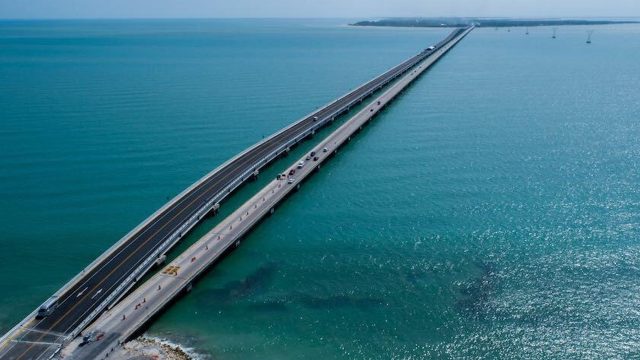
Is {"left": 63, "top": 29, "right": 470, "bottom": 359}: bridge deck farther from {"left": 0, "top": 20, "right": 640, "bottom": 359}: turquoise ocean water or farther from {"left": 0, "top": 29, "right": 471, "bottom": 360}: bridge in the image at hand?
{"left": 0, "top": 20, "right": 640, "bottom": 359}: turquoise ocean water

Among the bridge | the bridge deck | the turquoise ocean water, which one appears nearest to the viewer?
the bridge

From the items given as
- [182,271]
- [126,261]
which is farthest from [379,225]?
[126,261]

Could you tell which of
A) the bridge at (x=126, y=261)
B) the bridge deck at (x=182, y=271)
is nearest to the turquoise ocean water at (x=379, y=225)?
the bridge deck at (x=182, y=271)

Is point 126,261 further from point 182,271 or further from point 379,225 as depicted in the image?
point 379,225

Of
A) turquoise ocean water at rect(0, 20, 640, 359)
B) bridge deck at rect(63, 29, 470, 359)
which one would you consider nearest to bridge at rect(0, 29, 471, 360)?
bridge deck at rect(63, 29, 470, 359)

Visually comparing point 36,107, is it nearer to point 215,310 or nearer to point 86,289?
point 86,289

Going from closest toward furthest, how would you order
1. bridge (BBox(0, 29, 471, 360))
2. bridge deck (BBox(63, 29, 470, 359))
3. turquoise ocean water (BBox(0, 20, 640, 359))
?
bridge (BBox(0, 29, 471, 360)) < bridge deck (BBox(63, 29, 470, 359)) < turquoise ocean water (BBox(0, 20, 640, 359))

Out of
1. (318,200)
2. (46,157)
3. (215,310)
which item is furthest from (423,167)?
(46,157)
